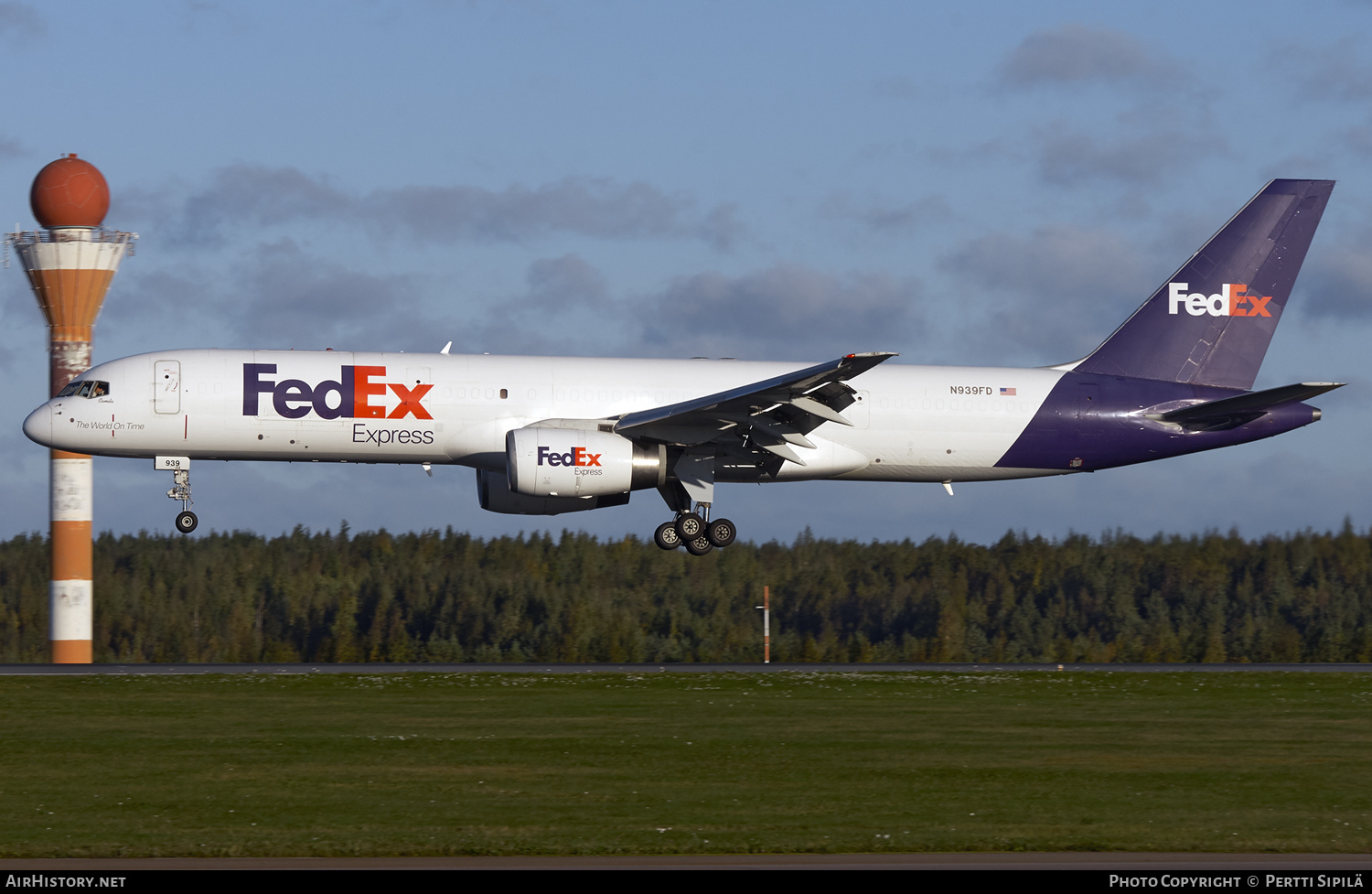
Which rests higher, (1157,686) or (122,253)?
(122,253)

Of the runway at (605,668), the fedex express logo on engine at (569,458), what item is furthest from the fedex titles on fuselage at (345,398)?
the runway at (605,668)

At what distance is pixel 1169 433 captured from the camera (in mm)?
40625

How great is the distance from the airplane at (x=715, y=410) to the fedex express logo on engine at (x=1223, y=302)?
0.16ft

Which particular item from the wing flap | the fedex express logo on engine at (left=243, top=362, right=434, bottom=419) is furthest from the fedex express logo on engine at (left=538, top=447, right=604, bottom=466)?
the fedex express logo on engine at (left=243, top=362, right=434, bottom=419)

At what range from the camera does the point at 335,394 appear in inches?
1436

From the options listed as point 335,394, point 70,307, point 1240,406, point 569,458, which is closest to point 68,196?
point 70,307

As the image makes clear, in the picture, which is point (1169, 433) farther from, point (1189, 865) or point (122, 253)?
point (122, 253)

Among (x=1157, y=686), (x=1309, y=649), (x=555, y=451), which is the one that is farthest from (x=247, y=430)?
(x=1309, y=649)

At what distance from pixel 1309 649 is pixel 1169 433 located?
19.6 meters

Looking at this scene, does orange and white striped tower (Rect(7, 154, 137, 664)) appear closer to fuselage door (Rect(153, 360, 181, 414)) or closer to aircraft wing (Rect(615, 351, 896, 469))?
fuselage door (Rect(153, 360, 181, 414))

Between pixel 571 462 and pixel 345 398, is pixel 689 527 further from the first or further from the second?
pixel 345 398

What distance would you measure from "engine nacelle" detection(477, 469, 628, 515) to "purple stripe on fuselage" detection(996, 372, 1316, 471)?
1077 cm

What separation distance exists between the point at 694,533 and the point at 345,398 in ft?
30.3

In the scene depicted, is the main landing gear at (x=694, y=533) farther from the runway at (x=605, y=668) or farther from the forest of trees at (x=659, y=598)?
the forest of trees at (x=659, y=598)
